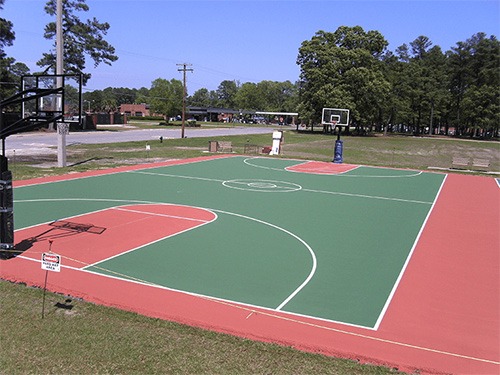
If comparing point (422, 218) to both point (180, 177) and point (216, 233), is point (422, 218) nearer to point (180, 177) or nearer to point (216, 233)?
point (216, 233)

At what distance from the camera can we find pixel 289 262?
11.7m

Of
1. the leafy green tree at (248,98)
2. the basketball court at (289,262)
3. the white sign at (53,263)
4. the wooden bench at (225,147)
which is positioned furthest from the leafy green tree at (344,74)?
the leafy green tree at (248,98)

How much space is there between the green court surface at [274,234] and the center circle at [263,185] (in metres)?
0.06

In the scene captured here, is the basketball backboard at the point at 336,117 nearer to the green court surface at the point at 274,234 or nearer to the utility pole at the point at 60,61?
the green court surface at the point at 274,234

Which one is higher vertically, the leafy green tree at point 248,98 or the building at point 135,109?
the leafy green tree at point 248,98

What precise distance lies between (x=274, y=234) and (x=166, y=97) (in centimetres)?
9438

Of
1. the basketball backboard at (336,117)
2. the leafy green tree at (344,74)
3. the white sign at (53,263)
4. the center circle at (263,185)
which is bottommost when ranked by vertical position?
the center circle at (263,185)

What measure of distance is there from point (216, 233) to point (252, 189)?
8.55 m

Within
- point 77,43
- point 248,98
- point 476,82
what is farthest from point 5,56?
point 248,98

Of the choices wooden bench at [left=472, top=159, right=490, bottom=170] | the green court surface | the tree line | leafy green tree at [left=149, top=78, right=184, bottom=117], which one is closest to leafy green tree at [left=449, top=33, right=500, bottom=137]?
the tree line

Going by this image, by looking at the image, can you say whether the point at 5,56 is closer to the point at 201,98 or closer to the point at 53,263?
the point at 53,263

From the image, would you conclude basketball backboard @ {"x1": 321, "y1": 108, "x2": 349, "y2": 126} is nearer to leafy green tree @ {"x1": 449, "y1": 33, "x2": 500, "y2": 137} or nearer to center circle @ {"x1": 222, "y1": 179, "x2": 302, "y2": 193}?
center circle @ {"x1": 222, "y1": 179, "x2": 302, "y2": 193}

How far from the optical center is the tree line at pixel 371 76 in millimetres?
63469

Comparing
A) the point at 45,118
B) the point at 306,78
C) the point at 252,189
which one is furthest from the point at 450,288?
the point at 306,78
